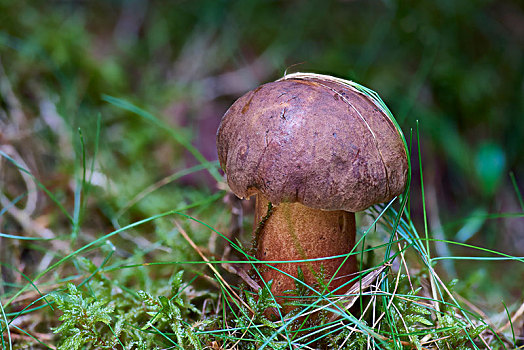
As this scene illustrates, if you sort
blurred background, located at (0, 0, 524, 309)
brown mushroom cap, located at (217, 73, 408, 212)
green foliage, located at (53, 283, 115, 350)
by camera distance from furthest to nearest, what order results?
blurred background, located at (0, 0, 524, 309) < green foliage, located at (53, 283, 115, 350) < brown mushroom cap, located at (217, 73, 408, 212)

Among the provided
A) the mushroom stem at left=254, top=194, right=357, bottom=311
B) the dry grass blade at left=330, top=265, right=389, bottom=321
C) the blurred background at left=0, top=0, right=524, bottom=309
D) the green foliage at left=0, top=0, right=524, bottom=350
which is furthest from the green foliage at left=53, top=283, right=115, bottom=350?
the blurred background at left=0, top=0, right=524, bottom=309

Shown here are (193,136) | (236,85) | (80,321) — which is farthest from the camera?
(236,85)

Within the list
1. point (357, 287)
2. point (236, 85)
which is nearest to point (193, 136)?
point (236, 85)

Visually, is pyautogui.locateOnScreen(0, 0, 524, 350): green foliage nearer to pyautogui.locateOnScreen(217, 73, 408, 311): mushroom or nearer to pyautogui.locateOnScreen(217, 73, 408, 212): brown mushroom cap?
pyautogui.locateOnScreen(217, 73, 408, 311): mushroom

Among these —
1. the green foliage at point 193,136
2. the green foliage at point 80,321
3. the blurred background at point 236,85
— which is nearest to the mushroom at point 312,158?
the green foliage at point 193,136

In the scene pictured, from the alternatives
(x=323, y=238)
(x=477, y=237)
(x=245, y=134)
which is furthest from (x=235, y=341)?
(x=477, y=237)

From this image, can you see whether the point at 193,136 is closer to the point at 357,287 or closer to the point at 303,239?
the point at 303,239
